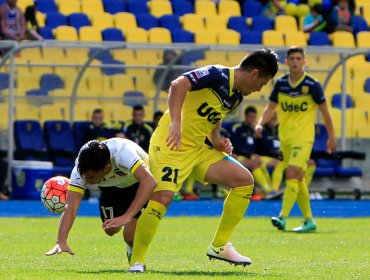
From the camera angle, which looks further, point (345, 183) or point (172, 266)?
point (345, 183)

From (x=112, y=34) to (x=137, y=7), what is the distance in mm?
1993

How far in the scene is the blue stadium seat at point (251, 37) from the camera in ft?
86.5

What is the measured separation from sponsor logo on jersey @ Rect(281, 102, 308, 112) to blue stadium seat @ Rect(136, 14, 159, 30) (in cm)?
1110

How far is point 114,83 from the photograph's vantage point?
2192 cm

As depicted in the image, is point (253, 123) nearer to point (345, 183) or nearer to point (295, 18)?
point (345, 183)

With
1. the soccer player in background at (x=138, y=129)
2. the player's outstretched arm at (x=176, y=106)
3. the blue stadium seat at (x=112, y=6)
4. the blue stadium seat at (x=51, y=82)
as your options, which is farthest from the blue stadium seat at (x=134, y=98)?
the player's outstretched arm at (x=176, y=106)

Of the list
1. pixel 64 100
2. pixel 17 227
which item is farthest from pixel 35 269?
pixel 64 100

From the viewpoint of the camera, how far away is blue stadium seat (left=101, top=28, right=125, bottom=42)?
25062mm

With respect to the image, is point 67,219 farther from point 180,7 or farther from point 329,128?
point 180,7

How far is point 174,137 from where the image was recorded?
8.65 metres

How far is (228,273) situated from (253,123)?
13.2m

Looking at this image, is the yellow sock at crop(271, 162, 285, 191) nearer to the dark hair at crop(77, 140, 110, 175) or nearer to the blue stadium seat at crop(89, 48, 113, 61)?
the blue stadium seat at crop(89, 48, 113, 61)

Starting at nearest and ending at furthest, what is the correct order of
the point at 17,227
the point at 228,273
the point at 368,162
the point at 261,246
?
1. the point at 228,273
2. the point at 261,246
3. the point at 17,227
4. the point at 368,162

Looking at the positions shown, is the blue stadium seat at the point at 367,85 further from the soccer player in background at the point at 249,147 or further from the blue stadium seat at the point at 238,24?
the blue stadium seat at the point at 238,24
